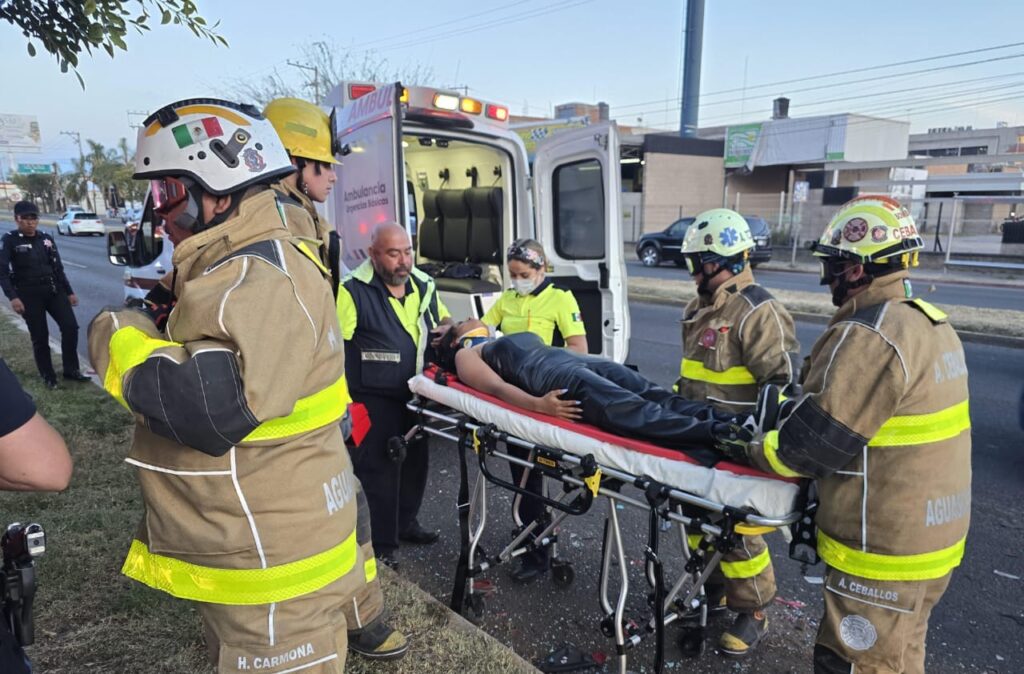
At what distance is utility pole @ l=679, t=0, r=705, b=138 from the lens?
35.9 meters

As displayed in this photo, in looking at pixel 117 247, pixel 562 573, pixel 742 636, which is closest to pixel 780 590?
pixel 742 636

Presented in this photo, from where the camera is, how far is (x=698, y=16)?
3634 centimetres

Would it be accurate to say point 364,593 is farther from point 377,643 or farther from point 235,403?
point 235,403

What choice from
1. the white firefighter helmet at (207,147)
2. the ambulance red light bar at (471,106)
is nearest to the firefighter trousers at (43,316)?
the ambulance red light bar at (471,106)

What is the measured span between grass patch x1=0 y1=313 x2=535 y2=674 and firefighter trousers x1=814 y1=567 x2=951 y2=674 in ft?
3.75


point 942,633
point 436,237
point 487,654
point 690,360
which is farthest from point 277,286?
point 436,237

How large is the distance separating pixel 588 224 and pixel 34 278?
593 centimetres

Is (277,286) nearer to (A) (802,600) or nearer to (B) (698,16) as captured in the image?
(A) (802,600)

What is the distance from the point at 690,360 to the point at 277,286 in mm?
2252

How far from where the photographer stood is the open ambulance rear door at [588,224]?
511 cm

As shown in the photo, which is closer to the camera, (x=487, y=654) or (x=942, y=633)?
(x=487, y=654)

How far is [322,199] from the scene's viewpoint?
285 centimetres

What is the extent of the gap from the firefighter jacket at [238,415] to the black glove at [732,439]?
1363 millimetres

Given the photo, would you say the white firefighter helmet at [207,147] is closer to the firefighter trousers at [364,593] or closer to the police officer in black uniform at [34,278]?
the firefighter trousers at [364,593]
